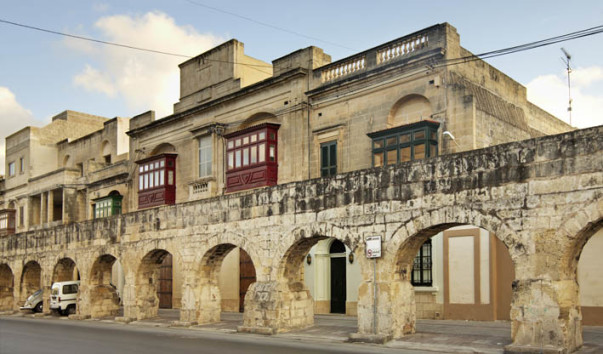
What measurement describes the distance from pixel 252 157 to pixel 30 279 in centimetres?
1399

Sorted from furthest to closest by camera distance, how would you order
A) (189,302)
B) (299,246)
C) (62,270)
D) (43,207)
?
(43,207) → (62,270) → (189,302) → (299,246)

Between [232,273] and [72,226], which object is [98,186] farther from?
[232,273]

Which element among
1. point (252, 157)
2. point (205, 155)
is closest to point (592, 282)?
point (252, 157)

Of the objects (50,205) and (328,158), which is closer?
(328,158)

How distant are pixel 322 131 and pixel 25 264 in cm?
1690

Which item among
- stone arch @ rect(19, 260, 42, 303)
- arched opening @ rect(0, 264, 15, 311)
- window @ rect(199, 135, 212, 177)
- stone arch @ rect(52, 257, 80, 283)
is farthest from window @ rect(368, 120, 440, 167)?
arched opening @ rect(0, 264, 15, 311)

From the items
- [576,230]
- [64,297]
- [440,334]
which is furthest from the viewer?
[64,297]

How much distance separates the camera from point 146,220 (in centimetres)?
2158

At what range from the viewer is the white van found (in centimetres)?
2594

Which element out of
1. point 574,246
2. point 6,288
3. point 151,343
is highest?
point 574,246

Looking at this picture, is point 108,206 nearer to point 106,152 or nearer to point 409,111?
point 106,152

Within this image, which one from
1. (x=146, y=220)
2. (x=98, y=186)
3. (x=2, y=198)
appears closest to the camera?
(x=146, y=220)

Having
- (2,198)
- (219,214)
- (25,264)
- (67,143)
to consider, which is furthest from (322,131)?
(2,198)

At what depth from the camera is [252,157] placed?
84.1 feet
